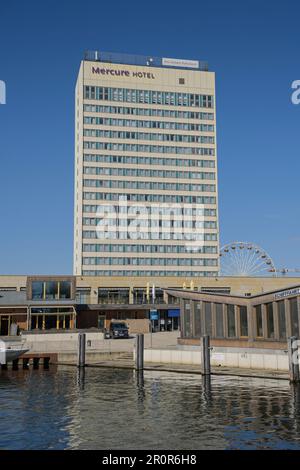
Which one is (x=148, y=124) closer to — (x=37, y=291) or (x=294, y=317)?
(x=37, y=291)

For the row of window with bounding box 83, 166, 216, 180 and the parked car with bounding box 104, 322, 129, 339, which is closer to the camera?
the parked car with bounding box 104, 322, 129, 339

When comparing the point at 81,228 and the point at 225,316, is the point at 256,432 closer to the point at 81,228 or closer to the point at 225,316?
the point at 225,316

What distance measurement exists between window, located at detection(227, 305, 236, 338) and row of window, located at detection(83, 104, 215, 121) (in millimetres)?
102965

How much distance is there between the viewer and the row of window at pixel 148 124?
5586 inches

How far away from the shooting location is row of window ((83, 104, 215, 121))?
468 feet

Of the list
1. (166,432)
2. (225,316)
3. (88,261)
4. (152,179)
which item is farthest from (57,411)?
(152,179)

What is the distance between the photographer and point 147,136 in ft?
472

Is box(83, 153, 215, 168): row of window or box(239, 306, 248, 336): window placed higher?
box(83, 153, 215, 168): row of window

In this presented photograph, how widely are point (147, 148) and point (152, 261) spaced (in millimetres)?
30797

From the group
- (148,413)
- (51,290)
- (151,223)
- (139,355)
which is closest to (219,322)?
(139,355)

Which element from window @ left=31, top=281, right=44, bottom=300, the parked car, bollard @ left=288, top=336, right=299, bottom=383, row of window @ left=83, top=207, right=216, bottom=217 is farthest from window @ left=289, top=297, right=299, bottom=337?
row of window @ left=83, top=207, right=216, bottom=217

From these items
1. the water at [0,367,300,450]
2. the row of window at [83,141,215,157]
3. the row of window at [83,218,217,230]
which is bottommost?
the water at [0,367,300,450]

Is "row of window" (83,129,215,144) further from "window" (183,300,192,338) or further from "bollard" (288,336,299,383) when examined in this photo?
"bollard" (288,336,299,383)

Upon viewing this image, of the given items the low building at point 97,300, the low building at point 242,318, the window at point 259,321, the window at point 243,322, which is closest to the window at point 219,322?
the low building at point 242,318
